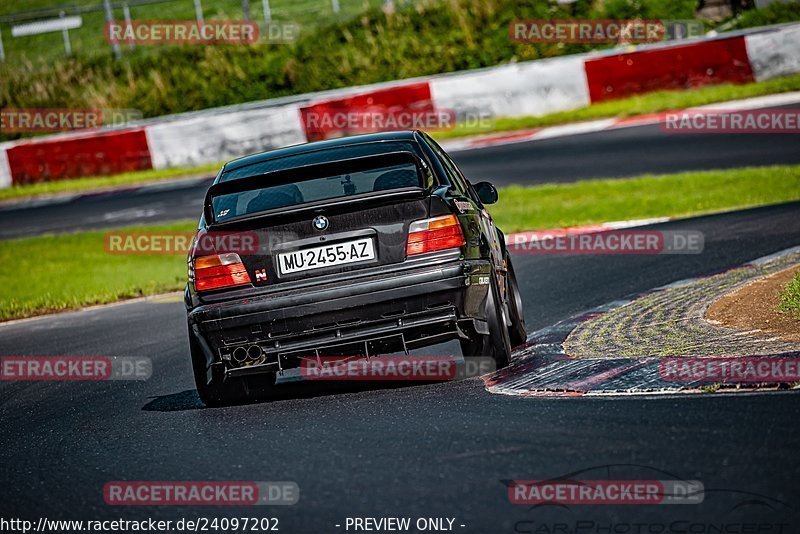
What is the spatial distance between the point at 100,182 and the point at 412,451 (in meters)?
21.5

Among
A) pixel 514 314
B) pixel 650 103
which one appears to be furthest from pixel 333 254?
pixel 650 103

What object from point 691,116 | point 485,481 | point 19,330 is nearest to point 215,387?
point 485,481

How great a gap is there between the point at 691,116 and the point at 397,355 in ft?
44.7

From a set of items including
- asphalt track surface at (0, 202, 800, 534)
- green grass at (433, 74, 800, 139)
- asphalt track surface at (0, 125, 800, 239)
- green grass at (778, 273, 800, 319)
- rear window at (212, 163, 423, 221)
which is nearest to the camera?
asphalt track surface at (0, 202, 800, 534)

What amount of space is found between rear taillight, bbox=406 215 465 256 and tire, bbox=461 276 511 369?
Answer: 13.2 inches

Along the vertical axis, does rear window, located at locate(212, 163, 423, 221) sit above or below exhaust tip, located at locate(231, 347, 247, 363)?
above

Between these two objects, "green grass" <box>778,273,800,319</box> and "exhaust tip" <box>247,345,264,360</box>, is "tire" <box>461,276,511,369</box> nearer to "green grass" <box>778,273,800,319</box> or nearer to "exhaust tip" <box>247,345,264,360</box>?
"exhaust tip" <box>247,345,264,360</box>

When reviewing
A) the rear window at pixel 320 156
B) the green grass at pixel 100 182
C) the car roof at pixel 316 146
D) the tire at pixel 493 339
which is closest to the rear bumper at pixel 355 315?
the tire at pixel 493 339

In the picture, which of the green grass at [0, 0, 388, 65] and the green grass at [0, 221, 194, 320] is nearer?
the green grass at [0, 221, 194, 320]

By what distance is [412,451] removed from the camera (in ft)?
17.2

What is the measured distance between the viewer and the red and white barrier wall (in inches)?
894

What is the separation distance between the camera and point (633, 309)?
859 centimetres

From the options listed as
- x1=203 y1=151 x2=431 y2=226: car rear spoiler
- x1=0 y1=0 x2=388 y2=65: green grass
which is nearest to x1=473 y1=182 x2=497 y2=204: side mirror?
x1=203 y1=151 x2=431 y2=226: car rear spoiler

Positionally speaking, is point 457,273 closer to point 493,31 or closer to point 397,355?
point 397,355
